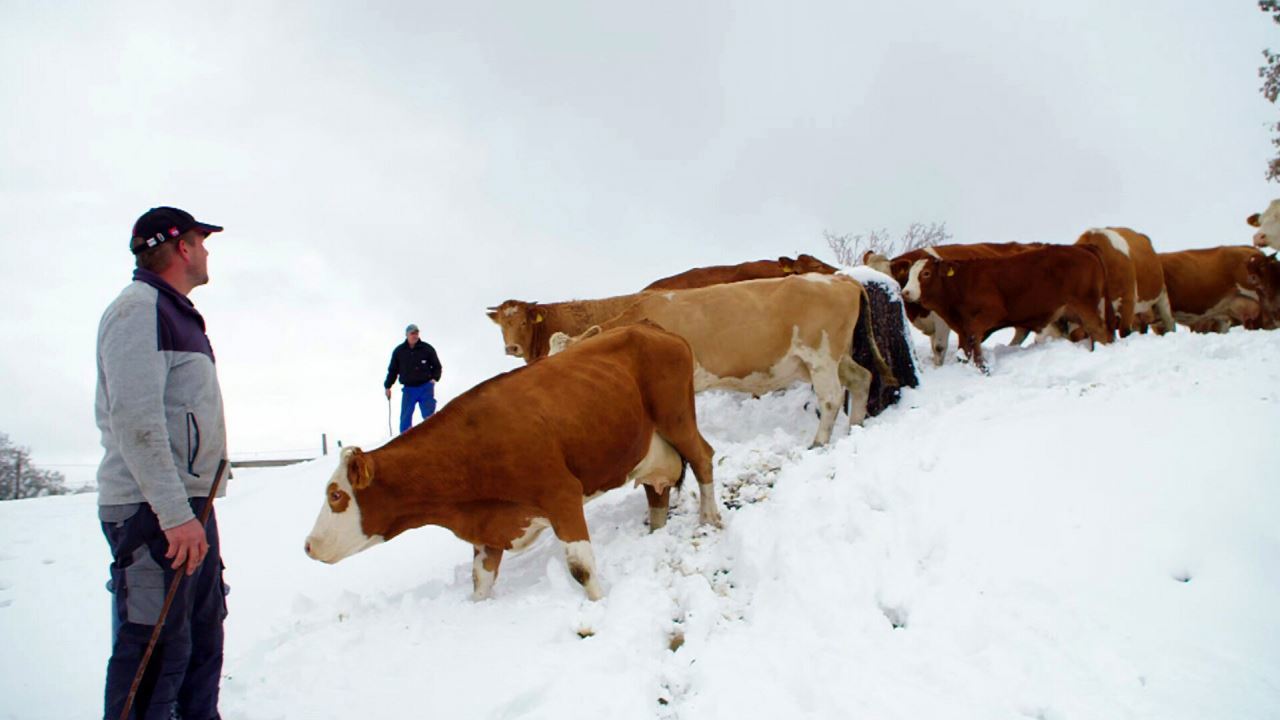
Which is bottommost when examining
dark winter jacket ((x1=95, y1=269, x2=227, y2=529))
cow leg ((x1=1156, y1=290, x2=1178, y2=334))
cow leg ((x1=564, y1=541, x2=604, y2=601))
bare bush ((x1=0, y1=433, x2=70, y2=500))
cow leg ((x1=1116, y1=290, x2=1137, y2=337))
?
bare bush ((x1=0, y1=433, x2=70, y2=500))

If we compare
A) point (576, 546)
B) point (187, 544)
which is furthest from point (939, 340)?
point (187, 544)

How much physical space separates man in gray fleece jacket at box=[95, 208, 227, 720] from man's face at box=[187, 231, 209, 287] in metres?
0.02

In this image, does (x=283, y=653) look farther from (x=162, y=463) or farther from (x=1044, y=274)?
(x=1044, y=274)

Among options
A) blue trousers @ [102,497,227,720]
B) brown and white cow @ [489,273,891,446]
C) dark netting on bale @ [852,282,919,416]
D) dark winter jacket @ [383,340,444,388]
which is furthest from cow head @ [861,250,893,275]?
blue trousers @ [102,497,227,720]

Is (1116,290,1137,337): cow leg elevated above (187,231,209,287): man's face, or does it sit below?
below

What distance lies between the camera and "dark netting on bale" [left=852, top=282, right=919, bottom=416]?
942cm

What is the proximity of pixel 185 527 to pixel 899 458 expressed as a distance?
188 inches

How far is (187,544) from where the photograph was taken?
2.94m

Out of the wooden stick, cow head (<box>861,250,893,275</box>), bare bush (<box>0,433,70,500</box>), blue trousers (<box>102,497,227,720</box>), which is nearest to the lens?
the wooden stick

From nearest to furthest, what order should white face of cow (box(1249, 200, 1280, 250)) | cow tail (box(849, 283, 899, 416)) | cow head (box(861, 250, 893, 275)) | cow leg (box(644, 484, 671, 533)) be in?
cow leg (box(644, 484, 671, 533)) < cow tail (box(849, 283, 899, 416)) < white face of cow (box(1249, 200, 1280, 250)) < cow head (box(861, 250, 893, 275))

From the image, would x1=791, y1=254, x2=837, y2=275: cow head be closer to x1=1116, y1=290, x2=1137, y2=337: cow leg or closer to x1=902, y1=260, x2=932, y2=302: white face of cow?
x1=902, y1=260, x2=932, y2=302: white face of cow

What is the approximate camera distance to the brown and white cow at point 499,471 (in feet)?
16.3

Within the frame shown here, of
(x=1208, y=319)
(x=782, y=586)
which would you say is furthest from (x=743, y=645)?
(x=1208, y=319)

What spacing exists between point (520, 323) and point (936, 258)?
7093mm
